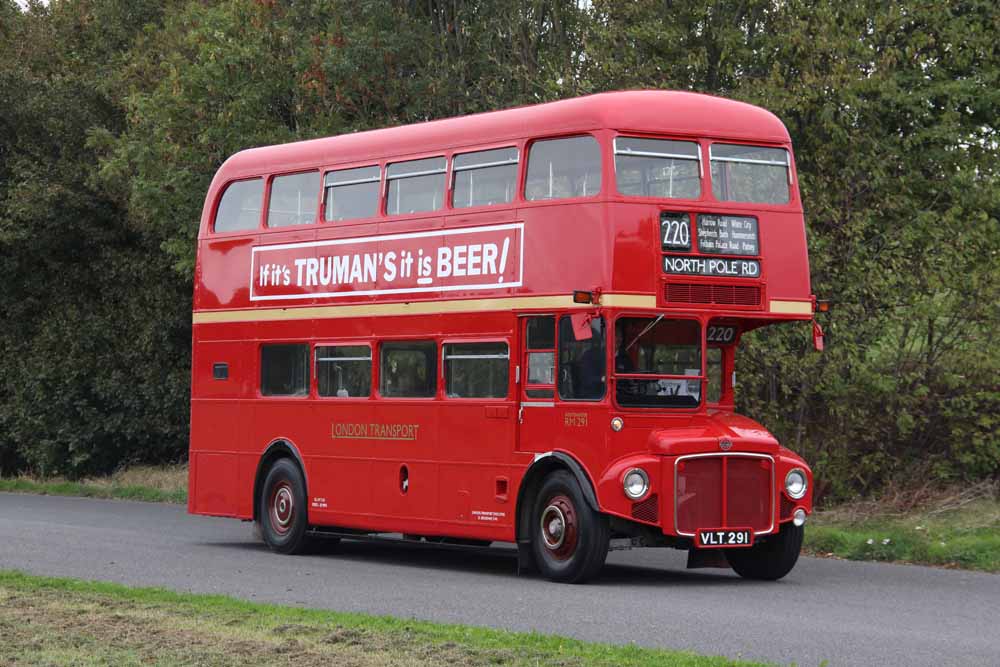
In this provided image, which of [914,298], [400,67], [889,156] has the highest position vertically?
[400,67]

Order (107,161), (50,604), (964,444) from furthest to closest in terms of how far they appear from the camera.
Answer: (107,161)
(964,444)
(50,604)

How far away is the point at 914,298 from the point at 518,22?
7.85 meters

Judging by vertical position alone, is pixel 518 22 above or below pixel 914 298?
above

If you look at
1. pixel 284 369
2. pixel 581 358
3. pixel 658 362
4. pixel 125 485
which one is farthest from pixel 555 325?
pixel 125 485

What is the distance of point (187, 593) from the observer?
14047mm

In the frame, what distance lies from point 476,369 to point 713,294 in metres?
2.53

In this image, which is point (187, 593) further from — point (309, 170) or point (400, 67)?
point (400, 67)

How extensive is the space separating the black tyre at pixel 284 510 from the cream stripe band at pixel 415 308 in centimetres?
167

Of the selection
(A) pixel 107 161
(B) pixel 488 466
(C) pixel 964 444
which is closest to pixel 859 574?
(B) pixel 488 466

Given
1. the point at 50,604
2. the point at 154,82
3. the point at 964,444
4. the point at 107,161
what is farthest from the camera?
the point at 154,82

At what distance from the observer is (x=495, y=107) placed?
25.1 meters

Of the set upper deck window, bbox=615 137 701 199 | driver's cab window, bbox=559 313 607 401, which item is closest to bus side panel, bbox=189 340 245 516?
driver's cab window, bbox=559 313 607 401

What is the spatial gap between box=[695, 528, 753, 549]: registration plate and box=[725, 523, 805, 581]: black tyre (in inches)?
23.7

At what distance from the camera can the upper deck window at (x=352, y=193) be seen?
18484 mm
